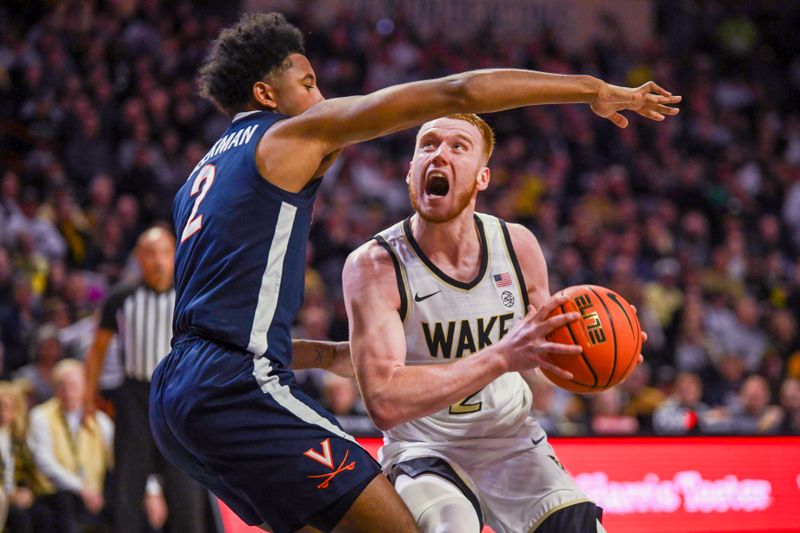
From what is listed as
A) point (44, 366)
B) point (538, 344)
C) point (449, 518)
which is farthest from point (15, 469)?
point (538, 344)

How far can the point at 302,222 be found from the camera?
9.61 feet

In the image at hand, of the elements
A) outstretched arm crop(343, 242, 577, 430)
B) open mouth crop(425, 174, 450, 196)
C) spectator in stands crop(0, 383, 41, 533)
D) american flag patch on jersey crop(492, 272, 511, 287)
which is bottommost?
spectator in stands crop(0, 383, 41, 533)

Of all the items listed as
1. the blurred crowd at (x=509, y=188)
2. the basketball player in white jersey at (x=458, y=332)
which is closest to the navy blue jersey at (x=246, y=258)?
the basketball player in white jersey at (x=458, y=332)

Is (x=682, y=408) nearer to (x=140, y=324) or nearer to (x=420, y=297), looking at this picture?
(x=140, y=324)

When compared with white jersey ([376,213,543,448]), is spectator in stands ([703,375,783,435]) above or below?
below

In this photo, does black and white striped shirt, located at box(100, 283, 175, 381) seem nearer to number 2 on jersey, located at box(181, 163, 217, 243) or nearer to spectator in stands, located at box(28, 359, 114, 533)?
spectator in stands, located at box(28, 359, 114, 533)

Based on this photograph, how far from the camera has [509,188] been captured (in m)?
11.7

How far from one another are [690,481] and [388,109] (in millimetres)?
3946

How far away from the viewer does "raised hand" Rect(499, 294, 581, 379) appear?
2.82m

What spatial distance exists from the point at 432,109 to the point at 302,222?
507 mm

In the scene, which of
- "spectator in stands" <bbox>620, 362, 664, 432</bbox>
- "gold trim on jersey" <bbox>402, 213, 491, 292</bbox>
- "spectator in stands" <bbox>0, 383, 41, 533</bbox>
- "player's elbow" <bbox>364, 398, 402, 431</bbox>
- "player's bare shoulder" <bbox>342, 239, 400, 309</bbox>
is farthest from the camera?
"spectator in stands" <bbox>620, 362, 664, 432</bbox>

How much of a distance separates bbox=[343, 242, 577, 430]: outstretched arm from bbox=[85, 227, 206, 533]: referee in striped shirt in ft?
8.78

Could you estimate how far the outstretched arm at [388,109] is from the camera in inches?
109

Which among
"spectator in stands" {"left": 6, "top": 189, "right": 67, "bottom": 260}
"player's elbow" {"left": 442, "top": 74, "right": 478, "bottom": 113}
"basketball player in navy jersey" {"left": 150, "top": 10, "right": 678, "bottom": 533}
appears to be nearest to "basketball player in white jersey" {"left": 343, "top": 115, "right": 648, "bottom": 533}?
"basketball player in navy jersey" {"left": 150, "top": 10, "right": 678, "bottom": 533}
